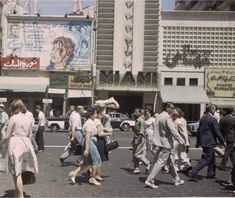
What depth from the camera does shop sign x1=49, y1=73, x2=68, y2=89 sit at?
149 ft

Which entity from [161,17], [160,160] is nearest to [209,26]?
[161,17]

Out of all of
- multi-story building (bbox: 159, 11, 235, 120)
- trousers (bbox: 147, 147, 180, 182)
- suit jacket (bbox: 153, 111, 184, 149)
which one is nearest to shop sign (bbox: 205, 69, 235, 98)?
multi-story building (bbox: 159, 11, 235, 120)

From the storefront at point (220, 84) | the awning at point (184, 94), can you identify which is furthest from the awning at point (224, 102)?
the awning at point (184, 94)

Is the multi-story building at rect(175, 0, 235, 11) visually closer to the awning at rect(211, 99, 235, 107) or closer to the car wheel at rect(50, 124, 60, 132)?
the awning at rect(211, 99, 235, 107)

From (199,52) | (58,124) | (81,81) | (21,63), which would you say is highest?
(199,52)

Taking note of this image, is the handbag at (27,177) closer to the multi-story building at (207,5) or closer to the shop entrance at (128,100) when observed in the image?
the shop entrance at (128,100)

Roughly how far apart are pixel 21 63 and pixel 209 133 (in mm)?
35609

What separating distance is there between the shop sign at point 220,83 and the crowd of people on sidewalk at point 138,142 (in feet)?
97.5

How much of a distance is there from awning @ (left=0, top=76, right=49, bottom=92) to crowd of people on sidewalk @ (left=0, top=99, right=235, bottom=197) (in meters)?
28.7

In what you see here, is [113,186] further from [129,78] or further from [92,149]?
[129,78]

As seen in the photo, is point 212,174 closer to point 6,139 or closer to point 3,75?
point 6,139

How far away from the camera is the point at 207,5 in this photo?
7262 centimetres

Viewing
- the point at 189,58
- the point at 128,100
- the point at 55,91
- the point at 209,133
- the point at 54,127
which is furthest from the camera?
the point at 128,100

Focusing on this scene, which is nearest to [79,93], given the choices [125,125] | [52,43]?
[52,43]
